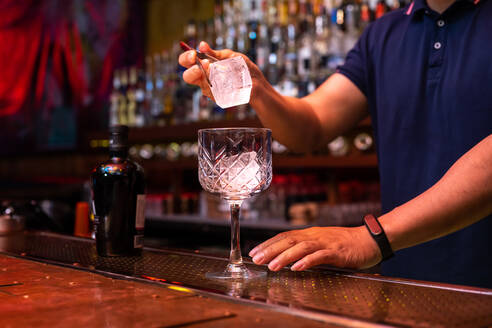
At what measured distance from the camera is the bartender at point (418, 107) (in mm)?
1403

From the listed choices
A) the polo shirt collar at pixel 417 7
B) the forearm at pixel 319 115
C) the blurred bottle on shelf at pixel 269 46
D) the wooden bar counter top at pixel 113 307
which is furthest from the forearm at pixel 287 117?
the blurred bottle on shelf at pixel 269 46

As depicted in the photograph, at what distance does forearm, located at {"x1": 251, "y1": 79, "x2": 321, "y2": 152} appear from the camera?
1446mm

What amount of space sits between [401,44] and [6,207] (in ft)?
4.03

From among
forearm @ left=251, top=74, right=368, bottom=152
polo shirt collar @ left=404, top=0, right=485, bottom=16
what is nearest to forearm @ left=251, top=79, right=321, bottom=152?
forearm @ left=251, top=74, right=368, bottom=152

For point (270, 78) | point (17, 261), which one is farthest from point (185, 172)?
point (17, 261)

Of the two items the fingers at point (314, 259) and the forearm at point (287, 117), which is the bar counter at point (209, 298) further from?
the forearm at point (287, 117)

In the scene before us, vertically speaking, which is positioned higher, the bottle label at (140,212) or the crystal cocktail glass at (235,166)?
the crystal cocktail glass at (235,166)

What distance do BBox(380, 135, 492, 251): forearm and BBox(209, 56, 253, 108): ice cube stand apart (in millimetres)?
354

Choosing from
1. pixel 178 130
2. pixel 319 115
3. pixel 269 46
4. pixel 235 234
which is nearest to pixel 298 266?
pixel 235 234

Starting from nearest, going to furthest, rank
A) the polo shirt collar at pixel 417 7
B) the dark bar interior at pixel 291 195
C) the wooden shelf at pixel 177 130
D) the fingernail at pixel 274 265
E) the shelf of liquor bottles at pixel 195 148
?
1. the dark bar interior at pixel 291 195
2. the fingernail at pixel 274 265
3. the polo shirt collar at pixel 417 7
4. the shelf of liquor bottles at pixel 195 148
5. the wooden shelf at pixel 177 130

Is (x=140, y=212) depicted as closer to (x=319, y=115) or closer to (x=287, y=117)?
(x=287, y=117)

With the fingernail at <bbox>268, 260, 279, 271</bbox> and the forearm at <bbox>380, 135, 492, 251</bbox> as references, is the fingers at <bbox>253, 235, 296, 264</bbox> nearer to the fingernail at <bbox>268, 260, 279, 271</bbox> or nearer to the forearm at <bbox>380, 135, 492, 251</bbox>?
the fingernail at <bbox>268, 260, 279, 271</bbox>

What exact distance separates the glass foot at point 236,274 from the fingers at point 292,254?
4 cm

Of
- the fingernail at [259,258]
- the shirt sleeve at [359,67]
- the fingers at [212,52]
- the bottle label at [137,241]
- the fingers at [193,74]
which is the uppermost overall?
the shirt sleeve at [359,67]
